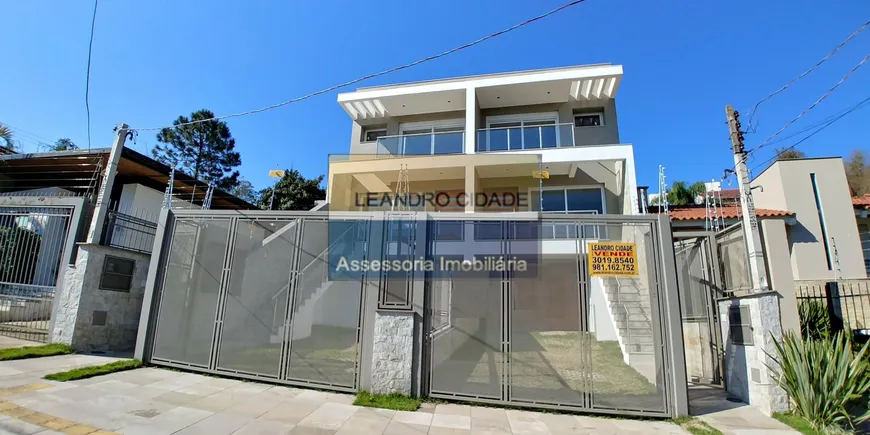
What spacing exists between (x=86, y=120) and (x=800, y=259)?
21.2 m

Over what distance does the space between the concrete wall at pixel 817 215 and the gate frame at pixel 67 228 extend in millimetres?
19072

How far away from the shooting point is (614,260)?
552 centimetres

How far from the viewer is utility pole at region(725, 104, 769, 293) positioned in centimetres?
551

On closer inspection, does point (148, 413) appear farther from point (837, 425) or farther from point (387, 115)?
point (387, 115)

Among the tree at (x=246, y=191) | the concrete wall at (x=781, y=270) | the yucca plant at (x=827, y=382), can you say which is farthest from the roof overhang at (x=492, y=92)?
the tree at (x=246, y=191)

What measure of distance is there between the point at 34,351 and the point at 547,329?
27.3ft

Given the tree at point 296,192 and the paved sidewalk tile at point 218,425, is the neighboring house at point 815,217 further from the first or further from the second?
the tree at point 296,192

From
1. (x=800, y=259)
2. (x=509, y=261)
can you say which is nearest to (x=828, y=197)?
(x=800, y=259)

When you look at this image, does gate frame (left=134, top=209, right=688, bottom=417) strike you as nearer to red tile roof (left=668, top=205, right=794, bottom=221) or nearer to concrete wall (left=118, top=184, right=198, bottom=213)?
concrete wall (left=118, top=184, right=198, bottom=213)

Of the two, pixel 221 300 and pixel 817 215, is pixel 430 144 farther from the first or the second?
pixel 817 215

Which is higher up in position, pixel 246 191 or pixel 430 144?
pixel 246 191

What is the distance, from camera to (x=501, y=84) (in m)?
13.5

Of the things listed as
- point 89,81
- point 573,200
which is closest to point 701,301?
point 573,200

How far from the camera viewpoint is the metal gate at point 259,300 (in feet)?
18.2
